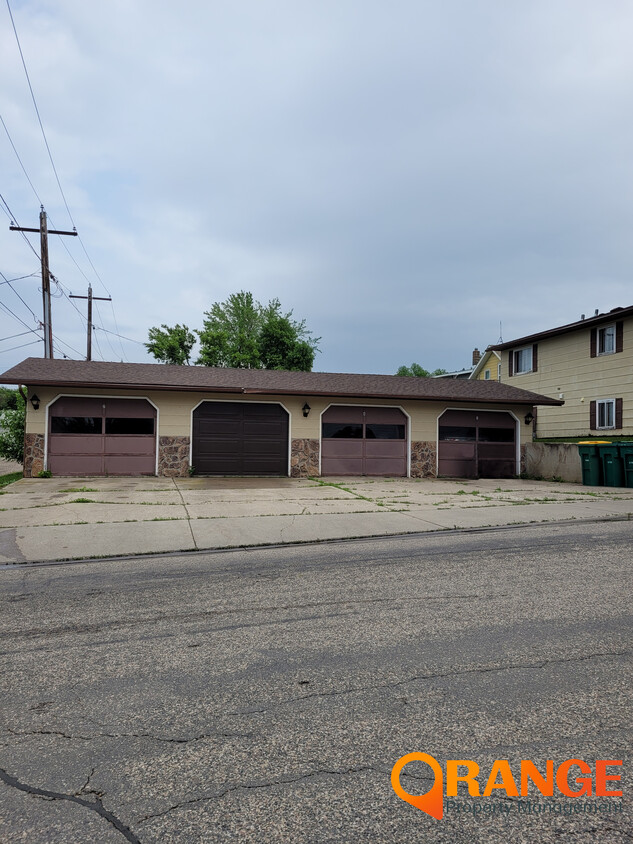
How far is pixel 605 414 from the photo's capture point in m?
22.0

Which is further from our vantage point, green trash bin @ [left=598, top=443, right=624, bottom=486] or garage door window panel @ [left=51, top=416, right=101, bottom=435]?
garage door window panel @ [left=51, top=416, right=101, bottom=435]

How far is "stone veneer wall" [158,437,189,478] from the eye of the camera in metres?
18.2

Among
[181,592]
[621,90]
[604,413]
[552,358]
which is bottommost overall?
[181,592]

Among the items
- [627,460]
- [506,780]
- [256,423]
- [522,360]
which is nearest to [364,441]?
[256,423]

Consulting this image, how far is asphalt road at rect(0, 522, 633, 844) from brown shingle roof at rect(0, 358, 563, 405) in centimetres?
1245

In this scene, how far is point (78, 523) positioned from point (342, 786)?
831 centimetres

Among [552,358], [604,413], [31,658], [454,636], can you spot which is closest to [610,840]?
[454,636]

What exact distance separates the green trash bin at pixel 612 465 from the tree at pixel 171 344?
3484 centimetres

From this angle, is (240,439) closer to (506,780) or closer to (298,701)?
(298,701)

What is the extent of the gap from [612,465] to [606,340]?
25.7 feet

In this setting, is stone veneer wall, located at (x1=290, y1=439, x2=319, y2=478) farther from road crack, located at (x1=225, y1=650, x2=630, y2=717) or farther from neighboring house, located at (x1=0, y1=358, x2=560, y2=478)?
road crack, located at (x1=225, y1=650, x2=630, y2=717)

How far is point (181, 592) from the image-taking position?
548 centimetres

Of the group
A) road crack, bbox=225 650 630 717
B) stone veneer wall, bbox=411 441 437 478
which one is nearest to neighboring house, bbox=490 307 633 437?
stone veneer wall, bbox=411 441 437 478

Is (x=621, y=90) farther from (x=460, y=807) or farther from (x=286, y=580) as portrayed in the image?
(x=460, y=807)
